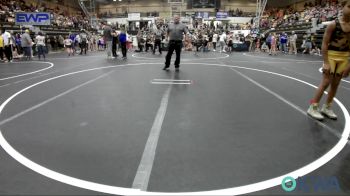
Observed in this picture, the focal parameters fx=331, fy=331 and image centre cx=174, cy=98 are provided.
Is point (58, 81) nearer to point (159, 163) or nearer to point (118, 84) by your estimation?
point (118, 84)

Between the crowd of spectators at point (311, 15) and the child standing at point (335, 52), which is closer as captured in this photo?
the child standing at point (335, 52)

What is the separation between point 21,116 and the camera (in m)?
5.04

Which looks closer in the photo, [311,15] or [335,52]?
[335,52]

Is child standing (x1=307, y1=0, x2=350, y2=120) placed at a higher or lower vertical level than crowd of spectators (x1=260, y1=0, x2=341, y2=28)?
lower

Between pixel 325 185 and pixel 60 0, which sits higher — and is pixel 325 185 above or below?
below

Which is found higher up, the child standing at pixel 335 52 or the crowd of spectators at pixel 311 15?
the crowd of spectators at pixel 311 15

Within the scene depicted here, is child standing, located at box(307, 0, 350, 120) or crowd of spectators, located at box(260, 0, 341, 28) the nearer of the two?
child standing, located at box(307, 0, 350, 120)

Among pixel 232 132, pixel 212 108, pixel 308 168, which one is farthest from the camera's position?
pixel 212 108

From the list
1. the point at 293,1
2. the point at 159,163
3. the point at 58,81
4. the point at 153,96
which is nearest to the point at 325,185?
the point at 159,163

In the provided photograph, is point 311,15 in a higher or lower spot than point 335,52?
higher

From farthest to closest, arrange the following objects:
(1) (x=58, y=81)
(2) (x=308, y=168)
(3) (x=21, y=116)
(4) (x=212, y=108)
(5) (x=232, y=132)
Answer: (1) (x=58, y=81) → (4) (x=212, y=108) → (3) (x=21, y=116) → (5) (x=232, y=132) → (2) (x=308, y=168)

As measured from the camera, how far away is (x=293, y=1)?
48.0 m

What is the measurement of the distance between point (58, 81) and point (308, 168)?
702 centimetres

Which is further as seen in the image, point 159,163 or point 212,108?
point 212,108
